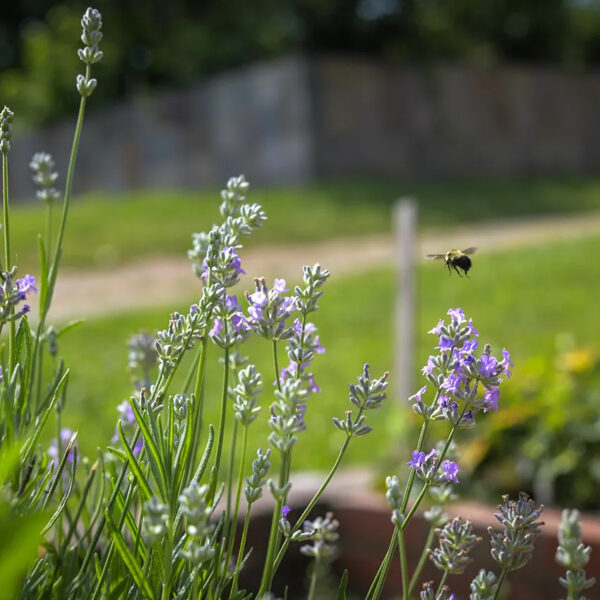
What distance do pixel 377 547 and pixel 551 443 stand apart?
701 mm

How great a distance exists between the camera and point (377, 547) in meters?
3.25

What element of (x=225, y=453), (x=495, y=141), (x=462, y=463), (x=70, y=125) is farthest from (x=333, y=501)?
(x=70, y=125)

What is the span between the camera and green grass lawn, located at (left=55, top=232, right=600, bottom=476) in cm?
579

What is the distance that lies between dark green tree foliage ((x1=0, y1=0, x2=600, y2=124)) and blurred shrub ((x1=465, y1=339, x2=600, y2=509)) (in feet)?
48.4

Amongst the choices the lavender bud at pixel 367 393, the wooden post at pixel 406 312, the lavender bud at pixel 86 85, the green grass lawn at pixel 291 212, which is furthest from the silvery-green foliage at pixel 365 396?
the green grass lawn at pixel 291 212

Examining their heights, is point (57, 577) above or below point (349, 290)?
below

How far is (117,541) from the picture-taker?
986 mm

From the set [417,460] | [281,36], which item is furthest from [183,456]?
[281,36]

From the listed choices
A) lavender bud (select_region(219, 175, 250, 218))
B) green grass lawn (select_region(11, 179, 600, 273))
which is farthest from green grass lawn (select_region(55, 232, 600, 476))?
lavender bud (select_region(219, 175, 250, 218))

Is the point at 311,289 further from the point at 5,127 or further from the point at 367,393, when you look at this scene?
the point at 5,127

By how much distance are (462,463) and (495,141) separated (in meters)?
16.1

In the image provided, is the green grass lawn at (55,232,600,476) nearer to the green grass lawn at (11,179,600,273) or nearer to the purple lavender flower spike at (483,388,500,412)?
the green grass lawn at (11,179,600,273)

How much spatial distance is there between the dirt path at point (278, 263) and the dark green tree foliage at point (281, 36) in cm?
650

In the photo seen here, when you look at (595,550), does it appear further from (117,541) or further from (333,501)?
(117,541)
